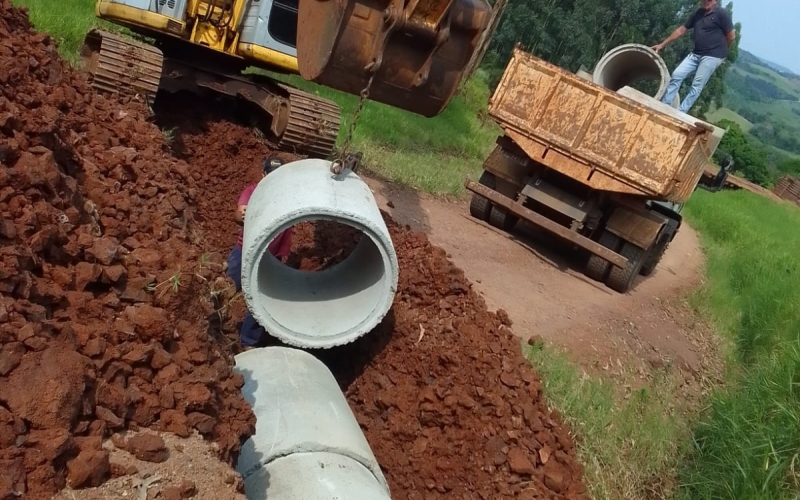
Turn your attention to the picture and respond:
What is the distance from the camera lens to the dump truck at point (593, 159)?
7.42m

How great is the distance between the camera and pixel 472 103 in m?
21.3

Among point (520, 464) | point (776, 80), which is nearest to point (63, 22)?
point (520, 464)

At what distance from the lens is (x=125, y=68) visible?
265 inches

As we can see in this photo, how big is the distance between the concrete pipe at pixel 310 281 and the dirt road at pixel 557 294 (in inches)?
54.6

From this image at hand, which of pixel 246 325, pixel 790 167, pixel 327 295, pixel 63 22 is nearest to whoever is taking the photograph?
pixel 246 325

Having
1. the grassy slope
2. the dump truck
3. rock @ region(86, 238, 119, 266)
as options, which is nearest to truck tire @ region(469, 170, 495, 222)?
the dump truck

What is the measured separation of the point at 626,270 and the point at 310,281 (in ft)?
12.7

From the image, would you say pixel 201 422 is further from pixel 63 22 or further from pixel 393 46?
pixel 63 22

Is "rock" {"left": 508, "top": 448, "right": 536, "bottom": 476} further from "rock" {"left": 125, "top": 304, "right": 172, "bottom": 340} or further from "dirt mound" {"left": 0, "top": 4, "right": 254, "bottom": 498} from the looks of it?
"rock" {"left": 125, "top": 304, "right": 172, "bottom": 340}

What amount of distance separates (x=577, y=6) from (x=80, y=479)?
29533 mm

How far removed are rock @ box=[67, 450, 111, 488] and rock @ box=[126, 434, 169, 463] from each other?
15 centimetres

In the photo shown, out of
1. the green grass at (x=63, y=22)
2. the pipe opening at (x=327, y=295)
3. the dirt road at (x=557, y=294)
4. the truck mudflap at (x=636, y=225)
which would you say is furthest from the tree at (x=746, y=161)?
the pipe opening at (x=327, y=295)

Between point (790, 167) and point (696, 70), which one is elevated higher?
point (696, 70)

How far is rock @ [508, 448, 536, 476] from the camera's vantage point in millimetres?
4398
